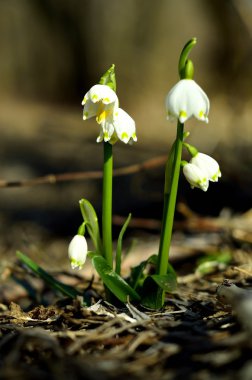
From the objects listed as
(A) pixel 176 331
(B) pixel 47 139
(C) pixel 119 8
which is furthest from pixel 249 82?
(A) pixel 176 331

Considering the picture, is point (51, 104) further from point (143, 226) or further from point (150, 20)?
point (143, 226)

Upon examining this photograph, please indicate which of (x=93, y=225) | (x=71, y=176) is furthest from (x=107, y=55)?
(x=93, y=225)

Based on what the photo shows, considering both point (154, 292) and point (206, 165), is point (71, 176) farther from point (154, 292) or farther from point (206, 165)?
point (206, 165)

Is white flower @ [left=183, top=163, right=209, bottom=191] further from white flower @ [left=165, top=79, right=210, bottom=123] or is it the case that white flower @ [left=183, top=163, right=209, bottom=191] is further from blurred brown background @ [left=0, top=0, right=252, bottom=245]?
blurred brown background @ [left=0, top=0, right=252, bottom=245]

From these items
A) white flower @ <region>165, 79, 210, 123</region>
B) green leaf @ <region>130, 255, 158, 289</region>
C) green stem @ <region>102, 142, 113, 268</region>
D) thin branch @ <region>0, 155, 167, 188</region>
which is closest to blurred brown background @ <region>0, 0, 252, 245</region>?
thin branch @ <region>0, 155, 167, 188</region>

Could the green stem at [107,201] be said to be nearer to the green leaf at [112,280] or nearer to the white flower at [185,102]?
the green leaf at [112,280]

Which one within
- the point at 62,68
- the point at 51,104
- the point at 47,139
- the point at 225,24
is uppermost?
the point at 225,24
